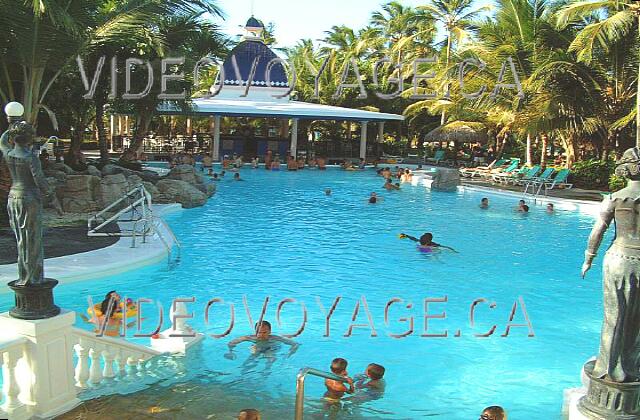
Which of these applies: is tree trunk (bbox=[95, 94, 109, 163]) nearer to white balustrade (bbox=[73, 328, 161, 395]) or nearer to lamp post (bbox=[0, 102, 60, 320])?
white balustrade (bbox=[73, 328, 161, 395])

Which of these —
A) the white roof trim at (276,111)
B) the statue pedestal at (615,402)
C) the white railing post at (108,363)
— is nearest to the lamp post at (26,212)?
the white railing post at (108,363)

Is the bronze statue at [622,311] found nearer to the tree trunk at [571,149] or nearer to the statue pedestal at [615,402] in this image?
the statue pedestal at [615,402]

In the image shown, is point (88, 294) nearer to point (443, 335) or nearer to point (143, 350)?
point (143, 350)

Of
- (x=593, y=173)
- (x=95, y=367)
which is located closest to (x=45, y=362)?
(x=95, y=367)

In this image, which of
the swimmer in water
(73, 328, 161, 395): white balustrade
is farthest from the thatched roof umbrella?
(73, 328, 161, 395): white balustrade

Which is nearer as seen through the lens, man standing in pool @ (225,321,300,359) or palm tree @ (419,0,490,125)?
man standing in pool @ (225,321,300,359)

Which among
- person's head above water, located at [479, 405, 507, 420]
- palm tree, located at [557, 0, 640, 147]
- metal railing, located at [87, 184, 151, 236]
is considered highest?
palm tree, located at [557, 0, 640, 147]

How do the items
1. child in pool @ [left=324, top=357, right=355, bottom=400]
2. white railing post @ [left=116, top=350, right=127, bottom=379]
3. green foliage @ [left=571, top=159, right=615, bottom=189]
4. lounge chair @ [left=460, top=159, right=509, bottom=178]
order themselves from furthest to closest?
lounge chair @ [left=460, top=159, right=509, bottom=178] < green foliage @ [left=571, top=159, right=615, bottom=189] < child in pool @ [left=324, top=357, right=355, bottom=400] < white railing post @ [left=116, top=350, right=127, bottom=379]

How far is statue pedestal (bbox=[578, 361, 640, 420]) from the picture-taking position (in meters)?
3.09

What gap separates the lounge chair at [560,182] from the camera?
21237 mm

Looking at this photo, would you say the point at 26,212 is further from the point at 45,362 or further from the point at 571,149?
the point at 571,149

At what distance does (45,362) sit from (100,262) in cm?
508

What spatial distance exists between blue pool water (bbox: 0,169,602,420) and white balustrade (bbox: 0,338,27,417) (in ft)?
5.03

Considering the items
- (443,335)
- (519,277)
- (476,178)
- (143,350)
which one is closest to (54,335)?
(143,350)
